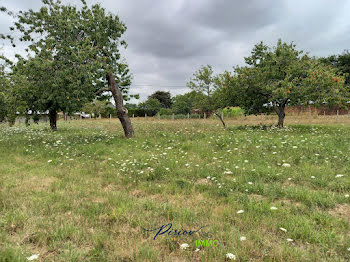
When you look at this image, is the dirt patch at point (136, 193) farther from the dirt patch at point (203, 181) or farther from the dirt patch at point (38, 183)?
the dirt patch at point (38, 183)

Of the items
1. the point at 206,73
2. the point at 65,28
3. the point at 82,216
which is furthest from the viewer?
the point at 206,73

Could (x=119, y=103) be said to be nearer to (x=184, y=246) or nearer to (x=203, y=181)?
(x=203, y=181)

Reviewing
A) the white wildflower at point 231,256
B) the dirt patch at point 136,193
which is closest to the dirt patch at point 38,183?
the dirt patch at point 136,193

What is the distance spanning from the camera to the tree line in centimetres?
1084

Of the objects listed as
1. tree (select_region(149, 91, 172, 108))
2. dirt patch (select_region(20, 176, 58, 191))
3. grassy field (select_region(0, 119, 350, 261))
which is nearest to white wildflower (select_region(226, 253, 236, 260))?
grassy field (select_region(0, 119, 350, 261))

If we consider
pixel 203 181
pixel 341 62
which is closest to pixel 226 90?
pixel 203 181

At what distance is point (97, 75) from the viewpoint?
39.8 ft

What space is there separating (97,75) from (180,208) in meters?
10.5

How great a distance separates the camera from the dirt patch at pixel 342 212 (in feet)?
12.0

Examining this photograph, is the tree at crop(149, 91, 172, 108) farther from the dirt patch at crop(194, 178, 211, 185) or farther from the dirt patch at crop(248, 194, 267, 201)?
the dirt patch at crop(248, 194, 267, 201)

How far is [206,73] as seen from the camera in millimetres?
20812

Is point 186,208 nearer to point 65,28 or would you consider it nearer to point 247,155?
point 247,155

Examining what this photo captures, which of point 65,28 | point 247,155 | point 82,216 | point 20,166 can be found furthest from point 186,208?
point 65,28

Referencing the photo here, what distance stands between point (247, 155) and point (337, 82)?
39.4ft
